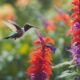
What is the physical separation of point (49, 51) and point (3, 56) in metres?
3.03

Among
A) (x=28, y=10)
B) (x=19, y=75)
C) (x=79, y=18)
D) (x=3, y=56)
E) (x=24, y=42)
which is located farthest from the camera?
(x=28, y=10)

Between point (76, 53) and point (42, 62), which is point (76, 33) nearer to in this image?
point (76, 53)

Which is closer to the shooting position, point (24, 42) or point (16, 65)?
point (16, 65)

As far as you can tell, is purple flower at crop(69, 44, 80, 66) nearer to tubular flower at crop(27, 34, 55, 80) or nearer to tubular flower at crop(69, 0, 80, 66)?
tubular flower at crop(69, 0, 80, 66)

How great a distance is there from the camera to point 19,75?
5.62 m

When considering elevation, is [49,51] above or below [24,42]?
below

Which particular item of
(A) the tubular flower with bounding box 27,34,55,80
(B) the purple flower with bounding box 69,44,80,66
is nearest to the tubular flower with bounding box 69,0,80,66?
(B) the purple flower with bounding box 69,44,80,66

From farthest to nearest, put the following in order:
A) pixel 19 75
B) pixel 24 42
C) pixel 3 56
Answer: pixel 24 42, pixel 3 56, pixel 19 75

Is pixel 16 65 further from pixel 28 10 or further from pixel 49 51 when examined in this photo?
pixel 49 51

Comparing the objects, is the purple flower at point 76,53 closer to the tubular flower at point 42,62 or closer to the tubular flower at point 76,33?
the tubular flower at point 76,33

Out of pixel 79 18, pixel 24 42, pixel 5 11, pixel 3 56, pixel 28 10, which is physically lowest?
pixel 79 18

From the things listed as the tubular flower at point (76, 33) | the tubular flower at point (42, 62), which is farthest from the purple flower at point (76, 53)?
the tubular flower at point (42, 62)

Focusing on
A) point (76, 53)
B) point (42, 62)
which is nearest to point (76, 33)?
point (76, 53)

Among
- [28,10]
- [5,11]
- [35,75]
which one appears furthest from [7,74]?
[5,11]
